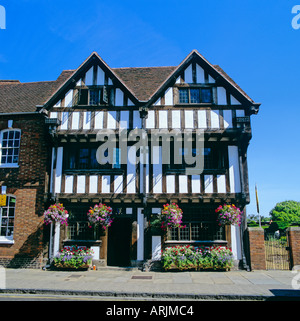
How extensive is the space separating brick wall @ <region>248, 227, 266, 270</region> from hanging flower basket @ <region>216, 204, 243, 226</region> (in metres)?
1.00

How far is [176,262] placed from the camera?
12.1 m

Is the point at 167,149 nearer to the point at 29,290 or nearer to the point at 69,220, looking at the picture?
the point at 69,220

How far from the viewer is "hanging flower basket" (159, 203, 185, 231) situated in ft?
39.5

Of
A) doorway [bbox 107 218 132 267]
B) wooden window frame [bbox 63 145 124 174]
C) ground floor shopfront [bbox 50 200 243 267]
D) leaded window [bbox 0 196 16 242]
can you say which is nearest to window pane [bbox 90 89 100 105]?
wooden window frame [bbox 63 145 124 174]

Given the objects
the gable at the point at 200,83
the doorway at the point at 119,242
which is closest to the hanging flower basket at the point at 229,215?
the doorway at the point at 119,242

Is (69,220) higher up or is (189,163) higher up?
(189,163)

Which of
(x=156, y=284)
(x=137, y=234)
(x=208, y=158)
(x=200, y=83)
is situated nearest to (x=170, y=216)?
(x=137, y=234)

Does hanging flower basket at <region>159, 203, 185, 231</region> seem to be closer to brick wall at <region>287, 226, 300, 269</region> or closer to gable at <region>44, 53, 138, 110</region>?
brick wall at <region>287, 226, 300, 269</region>

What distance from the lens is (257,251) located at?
40.4ft

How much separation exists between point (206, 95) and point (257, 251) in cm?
781

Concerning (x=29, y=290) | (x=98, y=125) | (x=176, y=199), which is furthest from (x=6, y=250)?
(x=176, y=199)

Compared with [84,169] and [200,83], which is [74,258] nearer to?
[84,169]
